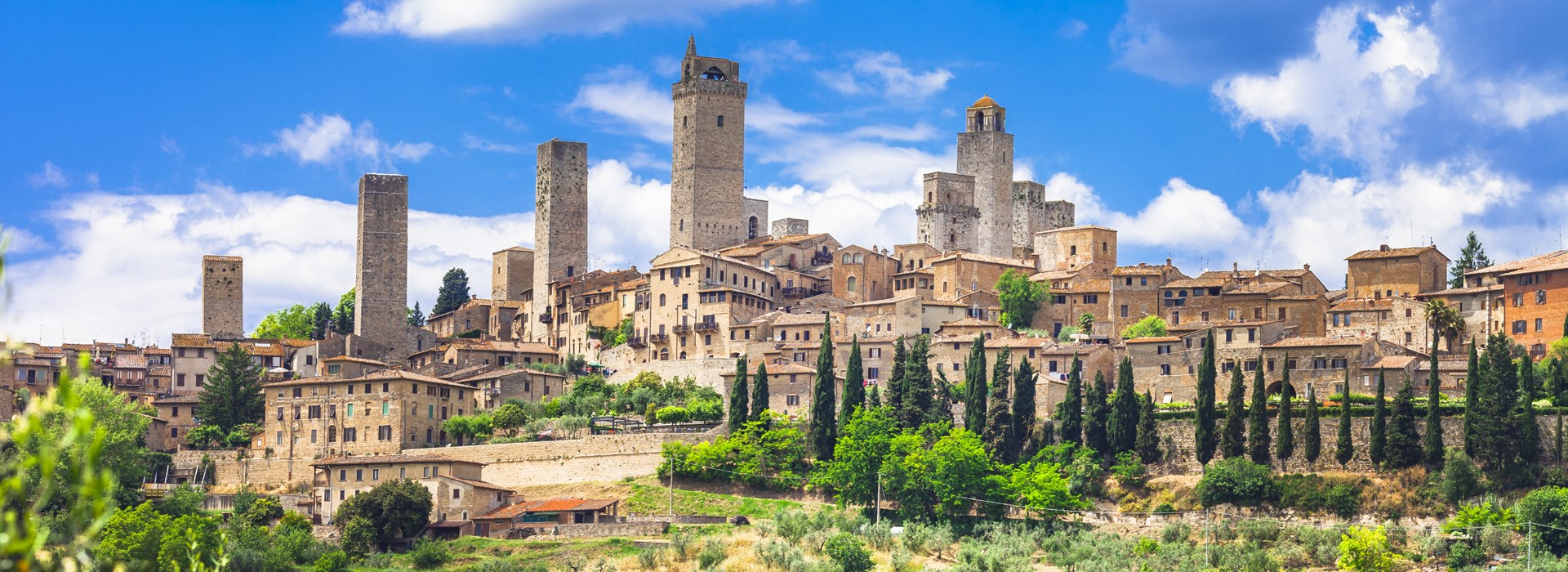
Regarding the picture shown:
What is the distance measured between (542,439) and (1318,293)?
112 ft

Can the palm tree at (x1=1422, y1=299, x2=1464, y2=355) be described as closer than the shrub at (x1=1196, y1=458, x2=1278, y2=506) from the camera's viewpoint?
No

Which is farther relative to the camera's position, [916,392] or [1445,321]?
[1445,321]

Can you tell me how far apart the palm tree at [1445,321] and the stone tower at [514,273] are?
54.6 metres

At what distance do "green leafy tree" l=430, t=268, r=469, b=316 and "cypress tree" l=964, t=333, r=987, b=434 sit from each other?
55.0m

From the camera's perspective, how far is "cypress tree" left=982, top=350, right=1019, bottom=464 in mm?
66375

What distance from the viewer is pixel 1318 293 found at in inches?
3223

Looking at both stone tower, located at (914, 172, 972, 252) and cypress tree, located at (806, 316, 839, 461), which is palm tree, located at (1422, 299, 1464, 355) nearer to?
cypress tree, located at (806, 316, 839, 461)

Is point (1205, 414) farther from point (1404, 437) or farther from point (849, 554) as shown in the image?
point (849, 554)

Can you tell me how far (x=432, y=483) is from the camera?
68562 millimetres

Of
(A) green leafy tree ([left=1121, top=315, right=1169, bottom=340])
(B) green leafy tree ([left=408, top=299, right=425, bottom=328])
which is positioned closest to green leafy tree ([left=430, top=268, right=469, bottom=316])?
(B) green leafy tree ([left=408, top=299, right=425, bottom=328])

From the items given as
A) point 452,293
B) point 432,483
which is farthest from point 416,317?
point 432,483

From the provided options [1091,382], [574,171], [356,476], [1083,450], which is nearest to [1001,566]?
[1083,450]

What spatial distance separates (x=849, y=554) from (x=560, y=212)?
51.9 m

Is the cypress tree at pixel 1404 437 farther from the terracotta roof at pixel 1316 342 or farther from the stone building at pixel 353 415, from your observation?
the stone building at pixel 353 415
